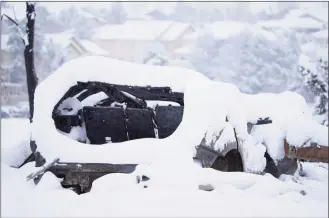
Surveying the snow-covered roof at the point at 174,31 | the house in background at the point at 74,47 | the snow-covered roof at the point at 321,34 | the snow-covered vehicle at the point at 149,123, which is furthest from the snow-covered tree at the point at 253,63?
the snow-covered vehicle at the point at 149,123

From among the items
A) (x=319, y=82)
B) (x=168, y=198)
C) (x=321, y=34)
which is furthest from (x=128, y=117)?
(x=321, y=34)

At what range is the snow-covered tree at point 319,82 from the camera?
54.9 feet

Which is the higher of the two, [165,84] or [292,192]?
[165,84]

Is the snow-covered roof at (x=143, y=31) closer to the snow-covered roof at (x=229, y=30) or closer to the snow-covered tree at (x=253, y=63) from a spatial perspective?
the snow-covered roof at (x=229, y=30)

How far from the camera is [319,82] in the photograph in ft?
55.5

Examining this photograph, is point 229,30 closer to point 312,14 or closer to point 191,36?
point 191,36

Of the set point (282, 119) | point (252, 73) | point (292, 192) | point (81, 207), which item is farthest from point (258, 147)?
point (252, 73)

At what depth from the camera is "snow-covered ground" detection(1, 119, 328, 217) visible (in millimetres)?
3061

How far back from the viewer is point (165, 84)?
15.5 ft

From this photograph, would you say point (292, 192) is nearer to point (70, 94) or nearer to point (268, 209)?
point (268, 209)

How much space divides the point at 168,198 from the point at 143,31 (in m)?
52.5

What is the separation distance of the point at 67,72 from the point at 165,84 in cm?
112

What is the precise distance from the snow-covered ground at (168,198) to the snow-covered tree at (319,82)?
1374 centimetres

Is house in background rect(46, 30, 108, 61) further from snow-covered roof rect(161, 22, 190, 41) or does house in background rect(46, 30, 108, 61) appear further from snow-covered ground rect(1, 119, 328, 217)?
snow-covered ground rect(1, 119, 328, 217)
